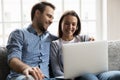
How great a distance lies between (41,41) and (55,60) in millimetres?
224

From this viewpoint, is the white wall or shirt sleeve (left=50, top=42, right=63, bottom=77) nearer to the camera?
shirt sleeve (left=50, top=42, right=63, bottom=77)

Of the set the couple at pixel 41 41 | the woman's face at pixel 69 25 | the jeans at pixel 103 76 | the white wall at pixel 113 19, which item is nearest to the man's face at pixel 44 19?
the couple at pixel 41 41

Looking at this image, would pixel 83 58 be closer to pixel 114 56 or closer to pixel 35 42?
pixel 35 42

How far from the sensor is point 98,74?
78.6 inches

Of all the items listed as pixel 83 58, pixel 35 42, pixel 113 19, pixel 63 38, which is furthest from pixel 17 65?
pixel 113 19

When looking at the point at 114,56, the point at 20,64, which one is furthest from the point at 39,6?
the point at 114,56

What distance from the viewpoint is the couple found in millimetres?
1988

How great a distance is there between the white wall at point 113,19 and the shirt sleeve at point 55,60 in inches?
35.2

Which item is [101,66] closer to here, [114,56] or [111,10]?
[114,56]

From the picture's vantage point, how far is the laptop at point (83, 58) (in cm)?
178

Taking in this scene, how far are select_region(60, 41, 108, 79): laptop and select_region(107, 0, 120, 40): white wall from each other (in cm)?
97

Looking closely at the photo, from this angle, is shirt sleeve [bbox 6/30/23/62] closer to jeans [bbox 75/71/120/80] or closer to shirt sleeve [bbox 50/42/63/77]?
shirt sleeve [bbox 50/42/63/77]

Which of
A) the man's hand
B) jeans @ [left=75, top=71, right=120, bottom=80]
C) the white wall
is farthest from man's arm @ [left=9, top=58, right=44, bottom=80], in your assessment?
the white wall

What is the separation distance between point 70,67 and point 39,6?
0.69m
